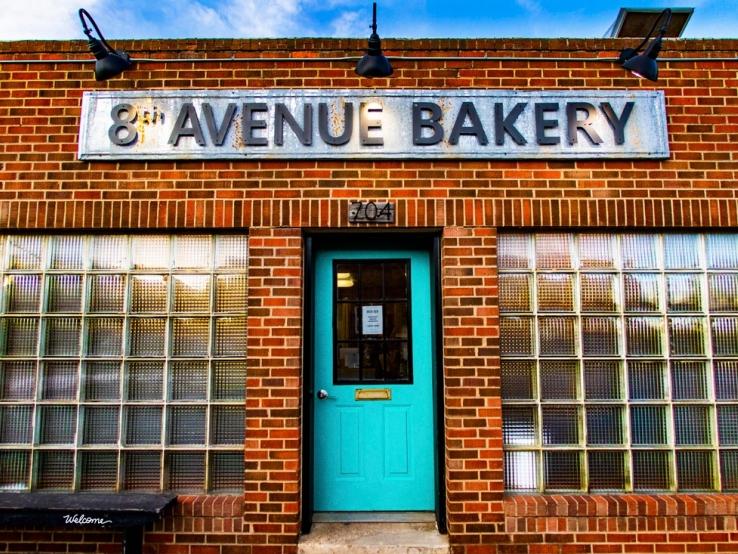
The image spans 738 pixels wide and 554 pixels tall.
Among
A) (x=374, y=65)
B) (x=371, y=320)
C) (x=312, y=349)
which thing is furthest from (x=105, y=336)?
(x=374, y=65)

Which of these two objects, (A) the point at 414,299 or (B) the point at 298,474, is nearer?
(B) the point at 298,474

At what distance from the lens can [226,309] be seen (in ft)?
12.9

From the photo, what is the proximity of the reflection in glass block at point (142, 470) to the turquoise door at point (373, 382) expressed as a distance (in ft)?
3.94

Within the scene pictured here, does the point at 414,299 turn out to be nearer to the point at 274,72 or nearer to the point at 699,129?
the point at 274,72

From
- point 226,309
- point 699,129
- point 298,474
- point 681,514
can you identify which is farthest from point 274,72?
point 681,514

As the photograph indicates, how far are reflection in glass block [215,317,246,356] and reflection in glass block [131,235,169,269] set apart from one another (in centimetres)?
65

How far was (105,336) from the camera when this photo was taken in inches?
154

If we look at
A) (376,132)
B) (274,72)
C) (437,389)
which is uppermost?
(274,72)


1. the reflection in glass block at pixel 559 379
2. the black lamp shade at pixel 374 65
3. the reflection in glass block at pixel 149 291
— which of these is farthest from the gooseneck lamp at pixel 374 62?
the reflection in glass block at pixel 559 379

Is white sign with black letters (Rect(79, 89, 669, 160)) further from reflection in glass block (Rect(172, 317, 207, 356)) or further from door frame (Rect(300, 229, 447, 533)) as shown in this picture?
reflection in glass block (Rect(172, 317, 207, 356))

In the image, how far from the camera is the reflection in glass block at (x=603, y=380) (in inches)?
151

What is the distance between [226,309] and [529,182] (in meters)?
2.56

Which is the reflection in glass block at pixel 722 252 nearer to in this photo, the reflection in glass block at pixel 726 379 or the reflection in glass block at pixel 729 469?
the reflection in glass block at pixel 726 379

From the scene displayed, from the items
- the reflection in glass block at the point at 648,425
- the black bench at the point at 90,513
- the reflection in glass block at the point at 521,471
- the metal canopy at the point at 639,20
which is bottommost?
the black bench at the point at 90,513
